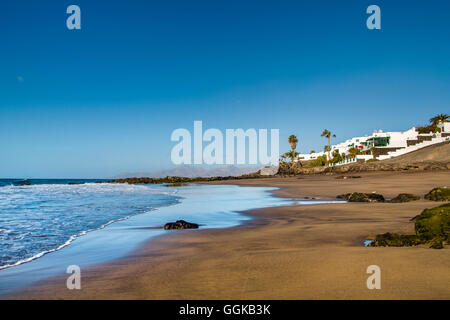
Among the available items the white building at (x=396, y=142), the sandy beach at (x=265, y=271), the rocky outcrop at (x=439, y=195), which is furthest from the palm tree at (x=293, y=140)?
the sandy beach at (x=265, y=271)

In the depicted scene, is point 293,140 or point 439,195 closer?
point 439,195

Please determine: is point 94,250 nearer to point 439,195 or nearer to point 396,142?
point 439,195

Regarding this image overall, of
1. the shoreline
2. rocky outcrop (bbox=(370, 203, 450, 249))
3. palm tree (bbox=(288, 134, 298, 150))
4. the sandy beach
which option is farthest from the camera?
palm tree (bbox=(288, 134, 298, 150))

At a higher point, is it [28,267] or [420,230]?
[420,230]

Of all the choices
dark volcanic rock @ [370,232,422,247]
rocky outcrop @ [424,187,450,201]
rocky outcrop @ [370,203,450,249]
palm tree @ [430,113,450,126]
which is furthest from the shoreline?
palm tree @ [430,113,450,126]

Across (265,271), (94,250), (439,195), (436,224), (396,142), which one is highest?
(396,142)

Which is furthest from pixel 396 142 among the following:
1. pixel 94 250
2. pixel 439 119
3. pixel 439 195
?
pixel 94 250

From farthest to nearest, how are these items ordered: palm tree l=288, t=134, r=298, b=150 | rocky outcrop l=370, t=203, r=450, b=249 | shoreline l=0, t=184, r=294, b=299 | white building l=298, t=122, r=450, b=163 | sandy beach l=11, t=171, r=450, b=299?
palm tree l=288, t=134, r=298, b=150, white building l=298, t=122, r=450, b=163, rocky outcrop l=370, t=203, r=450, b=249, shoreline l=0, t=184, r=294, b=299, sandy beach l=11, t=171, r=450, b=299

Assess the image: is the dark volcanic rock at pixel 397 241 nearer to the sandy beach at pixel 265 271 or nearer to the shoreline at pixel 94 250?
the sandy beach at pixel 265 271

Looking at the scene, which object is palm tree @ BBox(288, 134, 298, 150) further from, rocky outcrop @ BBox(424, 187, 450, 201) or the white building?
rocky outcrop @ BBox(424, 187, 450, 201)

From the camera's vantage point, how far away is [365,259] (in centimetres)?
499

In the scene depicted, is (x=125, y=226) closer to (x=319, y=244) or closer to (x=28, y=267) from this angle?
(x=28, y=267)

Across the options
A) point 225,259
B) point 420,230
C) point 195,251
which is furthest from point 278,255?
point 420,230
